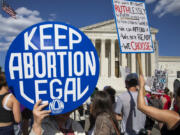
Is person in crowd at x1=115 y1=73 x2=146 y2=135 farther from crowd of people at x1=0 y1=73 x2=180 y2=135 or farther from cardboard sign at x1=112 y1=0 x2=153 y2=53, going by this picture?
cardboard sign at x1=112 y1=0 x2=153 y2=53

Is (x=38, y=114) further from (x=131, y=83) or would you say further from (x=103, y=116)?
(x=131, y=83)

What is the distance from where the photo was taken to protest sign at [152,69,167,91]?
5138 millimetres

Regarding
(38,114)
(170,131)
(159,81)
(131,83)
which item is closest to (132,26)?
(131,83)

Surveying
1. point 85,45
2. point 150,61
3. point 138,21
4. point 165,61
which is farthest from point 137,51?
point 165,61

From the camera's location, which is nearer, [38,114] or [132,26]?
[38,114]

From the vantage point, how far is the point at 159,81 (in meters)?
5.30

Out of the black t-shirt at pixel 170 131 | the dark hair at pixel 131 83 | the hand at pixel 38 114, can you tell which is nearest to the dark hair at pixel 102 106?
the black t-shirt at pixel 170 131

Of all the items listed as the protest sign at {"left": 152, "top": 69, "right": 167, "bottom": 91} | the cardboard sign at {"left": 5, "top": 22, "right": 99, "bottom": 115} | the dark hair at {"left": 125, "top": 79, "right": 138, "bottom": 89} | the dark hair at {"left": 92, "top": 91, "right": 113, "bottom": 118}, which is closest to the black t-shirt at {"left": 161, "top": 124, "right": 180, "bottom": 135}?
the dark hair at {"left": 92, "top": 91, "right": 113, "bottom": 118}

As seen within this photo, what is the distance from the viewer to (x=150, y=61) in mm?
36656

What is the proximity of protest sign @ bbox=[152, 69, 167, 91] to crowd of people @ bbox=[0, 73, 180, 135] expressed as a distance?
1037 mm

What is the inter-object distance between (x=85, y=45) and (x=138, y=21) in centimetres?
195

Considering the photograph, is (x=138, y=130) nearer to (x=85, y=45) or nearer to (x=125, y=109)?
(x=125, y=109)

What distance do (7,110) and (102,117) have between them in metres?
1.49

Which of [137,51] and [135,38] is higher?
[135,38]
